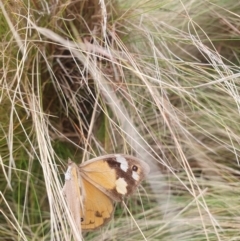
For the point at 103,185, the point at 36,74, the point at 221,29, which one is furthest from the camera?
the point at 221,29

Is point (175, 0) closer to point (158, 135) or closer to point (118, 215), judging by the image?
point (158, 135)

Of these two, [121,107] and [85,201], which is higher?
[121,107]

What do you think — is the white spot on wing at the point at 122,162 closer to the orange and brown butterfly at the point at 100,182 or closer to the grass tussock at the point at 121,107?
the orange and brown butterfly at the point at 100,182

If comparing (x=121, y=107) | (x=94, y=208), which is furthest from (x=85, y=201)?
(x=121, y=107)

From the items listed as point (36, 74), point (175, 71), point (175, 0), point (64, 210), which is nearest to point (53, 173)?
point (64, 210)

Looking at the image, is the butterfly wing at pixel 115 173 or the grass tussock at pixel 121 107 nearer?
the butterfly wing at pixel 115 173

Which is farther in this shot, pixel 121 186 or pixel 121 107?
pixel 121 107

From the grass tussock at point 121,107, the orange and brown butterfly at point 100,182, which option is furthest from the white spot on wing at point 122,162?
the grass tussock at point 121,107

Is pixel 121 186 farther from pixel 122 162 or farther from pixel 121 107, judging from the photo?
pixel 121 107
